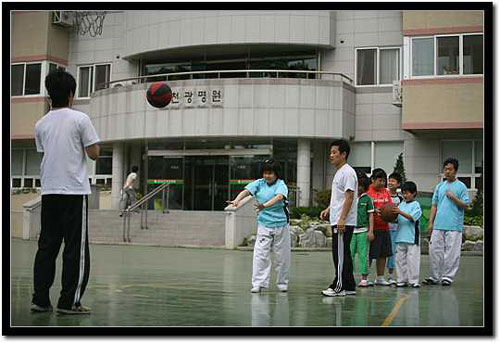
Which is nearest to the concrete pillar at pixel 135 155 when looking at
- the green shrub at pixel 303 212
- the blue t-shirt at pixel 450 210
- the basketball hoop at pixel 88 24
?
→ the basketball hoop at pixel 88 24

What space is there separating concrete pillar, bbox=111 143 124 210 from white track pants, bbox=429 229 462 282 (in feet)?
69.9

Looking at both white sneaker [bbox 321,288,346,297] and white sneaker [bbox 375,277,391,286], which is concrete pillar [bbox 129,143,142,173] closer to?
white sneaker [bbox 375,277,391,286]

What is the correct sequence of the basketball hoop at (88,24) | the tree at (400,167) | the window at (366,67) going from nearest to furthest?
the tree at (400,167)
the window at (366,67)
the basketball hoop at (88,24)

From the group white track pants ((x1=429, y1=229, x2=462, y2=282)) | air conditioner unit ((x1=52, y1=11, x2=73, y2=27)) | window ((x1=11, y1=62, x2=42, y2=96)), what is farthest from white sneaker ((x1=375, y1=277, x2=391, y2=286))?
window ((x1=11, y1=62, x2=42, y2=96))

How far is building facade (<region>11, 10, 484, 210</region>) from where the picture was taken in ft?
80.6

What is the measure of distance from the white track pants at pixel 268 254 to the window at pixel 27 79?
82.2 ft

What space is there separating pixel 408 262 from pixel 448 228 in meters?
0.78

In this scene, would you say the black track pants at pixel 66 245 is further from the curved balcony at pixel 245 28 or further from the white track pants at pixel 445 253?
the curved balcony at pixel 245 28

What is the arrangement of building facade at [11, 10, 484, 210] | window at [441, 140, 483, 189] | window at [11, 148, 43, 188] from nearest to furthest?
building facade at [11, 10, 484, 210] → window at [441, 140, 483, 189] → window at [11, 148, 43, 188]

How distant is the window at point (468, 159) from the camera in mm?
25328

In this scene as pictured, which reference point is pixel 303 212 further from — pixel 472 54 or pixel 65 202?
pixel 65 202

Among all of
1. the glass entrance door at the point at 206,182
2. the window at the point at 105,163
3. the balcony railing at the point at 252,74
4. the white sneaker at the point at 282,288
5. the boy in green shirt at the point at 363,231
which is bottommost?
the white sneaker at the point at 282,288

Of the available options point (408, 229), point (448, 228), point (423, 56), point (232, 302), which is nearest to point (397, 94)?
point (423, 56)

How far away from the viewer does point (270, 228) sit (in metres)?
8.41
